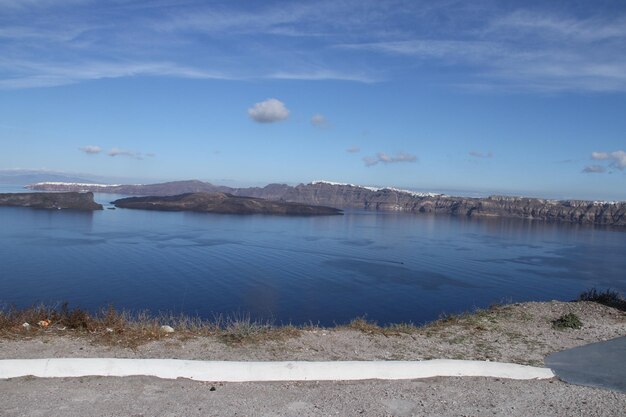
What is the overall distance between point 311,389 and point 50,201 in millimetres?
85875

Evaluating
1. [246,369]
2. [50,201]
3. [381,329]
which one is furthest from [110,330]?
[50,201]

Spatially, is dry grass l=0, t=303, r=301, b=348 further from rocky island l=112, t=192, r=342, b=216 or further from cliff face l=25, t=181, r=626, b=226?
cliff face l=25, t=181, r=626, b=226

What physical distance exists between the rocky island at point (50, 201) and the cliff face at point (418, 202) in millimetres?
72433

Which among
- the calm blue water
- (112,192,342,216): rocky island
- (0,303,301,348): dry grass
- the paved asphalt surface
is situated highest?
(0,303,301,348): dry grass

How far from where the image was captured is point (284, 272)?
103 feet

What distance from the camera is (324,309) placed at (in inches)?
865

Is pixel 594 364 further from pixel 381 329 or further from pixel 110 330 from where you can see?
pixel 110 330

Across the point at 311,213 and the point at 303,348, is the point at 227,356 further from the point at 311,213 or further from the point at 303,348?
the point at 311,213

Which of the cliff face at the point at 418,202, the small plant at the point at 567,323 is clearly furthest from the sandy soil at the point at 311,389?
the cliff face at the point at 418,202

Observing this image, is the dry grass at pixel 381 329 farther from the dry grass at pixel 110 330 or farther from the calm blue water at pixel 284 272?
the calm blue water at pixel 284 272

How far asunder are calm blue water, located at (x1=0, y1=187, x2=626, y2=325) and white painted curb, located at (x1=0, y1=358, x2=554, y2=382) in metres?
13.3

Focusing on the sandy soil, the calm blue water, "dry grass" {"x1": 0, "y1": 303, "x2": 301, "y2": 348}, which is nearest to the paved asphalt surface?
the sandy soil

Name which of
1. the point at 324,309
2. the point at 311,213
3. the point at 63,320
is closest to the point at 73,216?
the point at 311,213

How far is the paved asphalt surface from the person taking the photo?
626cm
